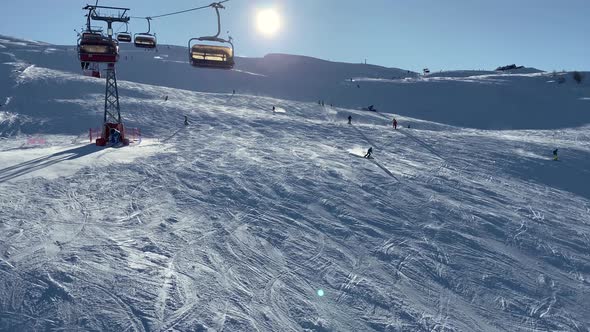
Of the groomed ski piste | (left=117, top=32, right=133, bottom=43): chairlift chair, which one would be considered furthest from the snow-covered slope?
(left=117, top=32, right=133, bottom=43): chairlift chair

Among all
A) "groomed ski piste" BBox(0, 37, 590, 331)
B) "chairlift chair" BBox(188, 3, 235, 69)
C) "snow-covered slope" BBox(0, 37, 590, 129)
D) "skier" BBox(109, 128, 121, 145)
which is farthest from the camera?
"snow-covered slope" BBox(0, 37, 590, 129)

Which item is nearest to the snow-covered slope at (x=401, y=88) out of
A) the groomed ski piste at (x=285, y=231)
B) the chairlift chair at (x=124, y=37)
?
the groomed ski piste at (x=285, y=231)

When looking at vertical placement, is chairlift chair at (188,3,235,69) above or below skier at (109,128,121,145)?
above

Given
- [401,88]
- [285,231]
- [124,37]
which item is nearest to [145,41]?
[124,37]

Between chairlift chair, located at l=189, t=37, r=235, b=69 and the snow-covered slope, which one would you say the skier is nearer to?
chairlift chair, located at l=189, t=37, r=235, b=69

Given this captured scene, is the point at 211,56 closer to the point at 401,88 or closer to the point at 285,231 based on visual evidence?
the point at 285,231

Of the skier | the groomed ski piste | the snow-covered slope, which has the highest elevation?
the snow-covered slope

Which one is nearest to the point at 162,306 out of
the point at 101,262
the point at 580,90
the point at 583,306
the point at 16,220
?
the point at 101,262

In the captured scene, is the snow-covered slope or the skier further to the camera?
the snow-covered slope

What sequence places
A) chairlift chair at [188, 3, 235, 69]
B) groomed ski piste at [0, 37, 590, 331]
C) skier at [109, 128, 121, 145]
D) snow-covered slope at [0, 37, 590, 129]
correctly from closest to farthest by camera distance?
groomed ski piste at [0, 37, 590, 331] < chairlift chair at [188, 3, 235, 69] < skier at [109, 128, 121, 145] < snow-covered slope at [0, 37, 590, 129]

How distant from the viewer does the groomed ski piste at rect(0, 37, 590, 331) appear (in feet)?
28.5

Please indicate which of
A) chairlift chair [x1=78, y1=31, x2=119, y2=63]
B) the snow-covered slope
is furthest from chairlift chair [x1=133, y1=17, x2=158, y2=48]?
the snow-covered slope

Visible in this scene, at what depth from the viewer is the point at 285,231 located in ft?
40.3

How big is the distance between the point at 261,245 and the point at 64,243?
15.0 ft
